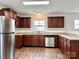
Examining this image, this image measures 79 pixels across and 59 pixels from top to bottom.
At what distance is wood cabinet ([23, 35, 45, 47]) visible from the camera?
9.70 m

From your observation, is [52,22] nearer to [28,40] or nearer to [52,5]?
[28,40]

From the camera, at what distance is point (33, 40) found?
9.73 m

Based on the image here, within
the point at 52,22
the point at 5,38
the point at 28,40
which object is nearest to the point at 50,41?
the point at 52,22

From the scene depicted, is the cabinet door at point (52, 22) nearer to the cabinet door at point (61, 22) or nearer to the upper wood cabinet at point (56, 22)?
the upper wood cabinet at point (56, 22)

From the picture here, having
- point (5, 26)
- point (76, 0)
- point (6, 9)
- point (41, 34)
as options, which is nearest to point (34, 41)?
point (41, 34)

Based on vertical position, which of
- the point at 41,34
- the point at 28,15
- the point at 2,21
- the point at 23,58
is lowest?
the point at 23,58

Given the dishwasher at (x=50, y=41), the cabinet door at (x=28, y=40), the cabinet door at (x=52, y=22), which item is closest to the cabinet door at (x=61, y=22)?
the cabinet door at (x=52, y=22)

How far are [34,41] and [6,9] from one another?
3.27 metres

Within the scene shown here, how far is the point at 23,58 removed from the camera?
19.6ft

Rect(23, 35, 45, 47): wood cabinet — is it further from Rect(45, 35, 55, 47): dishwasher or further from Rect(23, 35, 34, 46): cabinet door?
Rect(45, 35, 55, 47): dishwasher

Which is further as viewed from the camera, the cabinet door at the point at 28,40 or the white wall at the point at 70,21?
the white wall at the point at 70,21

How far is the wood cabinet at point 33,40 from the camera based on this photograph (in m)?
9.70

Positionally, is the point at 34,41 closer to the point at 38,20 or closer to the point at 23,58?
the point at 38,20

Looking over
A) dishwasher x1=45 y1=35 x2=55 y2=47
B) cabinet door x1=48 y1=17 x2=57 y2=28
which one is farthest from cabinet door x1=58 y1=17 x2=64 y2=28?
dishwasher x1=45 y1=35 x2=55 y2=47
